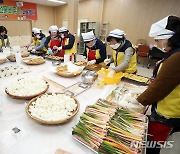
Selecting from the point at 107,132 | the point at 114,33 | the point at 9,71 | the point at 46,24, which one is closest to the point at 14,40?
the point at 46,24

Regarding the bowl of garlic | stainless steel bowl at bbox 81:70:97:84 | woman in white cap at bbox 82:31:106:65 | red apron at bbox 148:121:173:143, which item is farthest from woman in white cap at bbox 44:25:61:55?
red apron at bbox 148:121:173:143

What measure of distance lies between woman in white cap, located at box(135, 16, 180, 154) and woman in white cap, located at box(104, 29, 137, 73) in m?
0.83

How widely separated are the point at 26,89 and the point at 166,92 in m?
1.28

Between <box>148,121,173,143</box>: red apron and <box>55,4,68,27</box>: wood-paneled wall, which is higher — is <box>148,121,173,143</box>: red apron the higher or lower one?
the lower one

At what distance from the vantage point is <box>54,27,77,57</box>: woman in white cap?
3.29m

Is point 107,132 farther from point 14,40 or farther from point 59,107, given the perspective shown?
point 14,40

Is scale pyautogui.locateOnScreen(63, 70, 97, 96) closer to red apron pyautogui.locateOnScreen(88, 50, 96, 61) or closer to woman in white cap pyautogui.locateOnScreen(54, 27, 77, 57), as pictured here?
red apron pyautogui.locateOnScreen(88, 50, 96, 61)

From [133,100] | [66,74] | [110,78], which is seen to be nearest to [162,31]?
[133,100]

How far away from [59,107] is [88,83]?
667mm

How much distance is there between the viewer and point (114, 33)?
2.00m

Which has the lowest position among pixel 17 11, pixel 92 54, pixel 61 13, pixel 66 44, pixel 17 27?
pixel 92 54

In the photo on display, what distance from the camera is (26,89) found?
1314 mm

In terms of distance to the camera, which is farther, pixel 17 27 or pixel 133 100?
pixel 17 27

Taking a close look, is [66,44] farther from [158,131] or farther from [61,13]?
[61,13]
